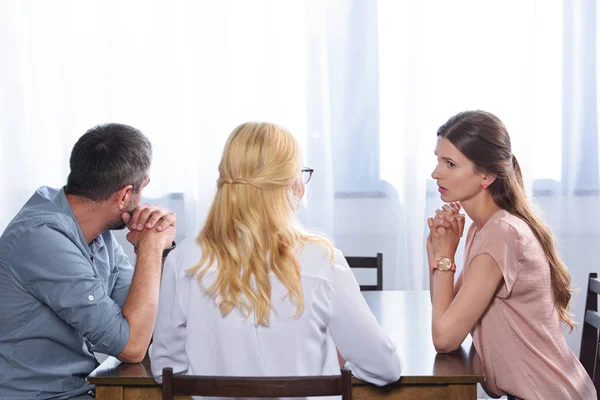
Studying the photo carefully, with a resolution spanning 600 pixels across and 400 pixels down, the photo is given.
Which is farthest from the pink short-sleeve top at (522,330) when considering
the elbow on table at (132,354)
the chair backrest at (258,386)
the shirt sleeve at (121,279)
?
the shirt sleeve at (121,279)

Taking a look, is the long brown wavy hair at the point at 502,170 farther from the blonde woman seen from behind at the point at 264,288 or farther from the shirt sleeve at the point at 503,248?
the blonde woman seen from behind at the point at 264,288

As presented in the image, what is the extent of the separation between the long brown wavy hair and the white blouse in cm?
58

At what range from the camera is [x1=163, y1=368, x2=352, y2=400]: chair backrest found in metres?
1.25

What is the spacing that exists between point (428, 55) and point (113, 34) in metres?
1.58

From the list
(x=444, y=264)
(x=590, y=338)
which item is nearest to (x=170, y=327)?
(x=444, y=264)

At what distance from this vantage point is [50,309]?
1.73 m

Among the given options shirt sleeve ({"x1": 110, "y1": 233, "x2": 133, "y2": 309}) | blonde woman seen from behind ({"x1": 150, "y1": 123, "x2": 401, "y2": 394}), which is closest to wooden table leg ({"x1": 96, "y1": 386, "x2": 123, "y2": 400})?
blonde woman seen from behind ({"x1": 150, "y1": 123, "x2": 401, "y2": 394})

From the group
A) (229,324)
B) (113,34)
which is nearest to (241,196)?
(229,324)

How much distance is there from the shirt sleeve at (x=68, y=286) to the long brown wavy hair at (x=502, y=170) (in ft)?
3.08

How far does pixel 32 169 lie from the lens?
385cm

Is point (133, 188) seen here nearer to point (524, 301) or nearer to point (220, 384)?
point (220, 384)

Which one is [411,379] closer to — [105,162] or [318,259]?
[318,259]

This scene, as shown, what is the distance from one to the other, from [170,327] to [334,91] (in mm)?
2430

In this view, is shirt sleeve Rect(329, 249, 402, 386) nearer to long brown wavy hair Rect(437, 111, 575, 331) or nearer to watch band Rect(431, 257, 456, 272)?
watch band Rect(431, 257, 456, 272)
